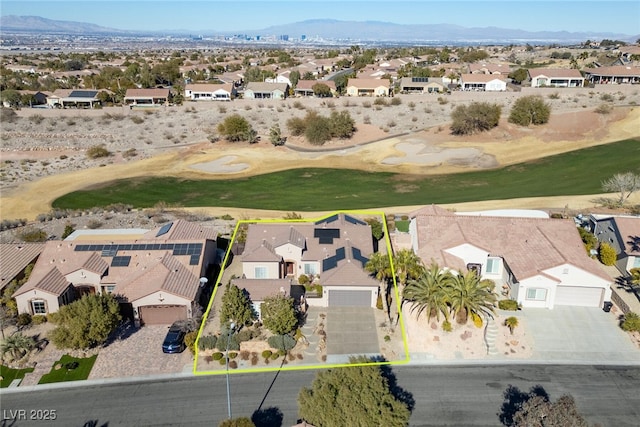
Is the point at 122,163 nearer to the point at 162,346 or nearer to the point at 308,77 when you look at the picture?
the point at 162,346

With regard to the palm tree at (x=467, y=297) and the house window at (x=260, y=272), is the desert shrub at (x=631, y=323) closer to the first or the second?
the palm tree at (x=467, y=297)

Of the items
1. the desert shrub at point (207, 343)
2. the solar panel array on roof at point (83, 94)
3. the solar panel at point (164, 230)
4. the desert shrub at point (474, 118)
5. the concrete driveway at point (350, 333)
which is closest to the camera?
the concrete driveway at point (350, 333)

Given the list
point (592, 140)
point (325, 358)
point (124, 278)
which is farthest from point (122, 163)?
point (592, 140)

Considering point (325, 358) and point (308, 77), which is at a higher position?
point (308, 77)

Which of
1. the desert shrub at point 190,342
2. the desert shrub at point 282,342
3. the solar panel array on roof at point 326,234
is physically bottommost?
the desert shrub at point 190,342

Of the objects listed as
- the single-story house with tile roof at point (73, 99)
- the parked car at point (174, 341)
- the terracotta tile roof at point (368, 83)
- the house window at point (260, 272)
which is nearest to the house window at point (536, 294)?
the house window at point (260, 272)

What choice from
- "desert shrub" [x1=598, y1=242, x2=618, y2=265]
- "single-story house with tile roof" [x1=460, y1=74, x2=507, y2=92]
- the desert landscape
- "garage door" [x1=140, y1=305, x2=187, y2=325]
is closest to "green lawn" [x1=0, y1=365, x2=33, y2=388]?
"garage door" [x1=140, y1=305, x2=187, y2=325]

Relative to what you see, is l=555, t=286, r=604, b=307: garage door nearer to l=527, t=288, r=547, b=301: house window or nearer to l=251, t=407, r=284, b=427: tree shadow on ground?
l=527, t=288, r=547, b=301: house window
